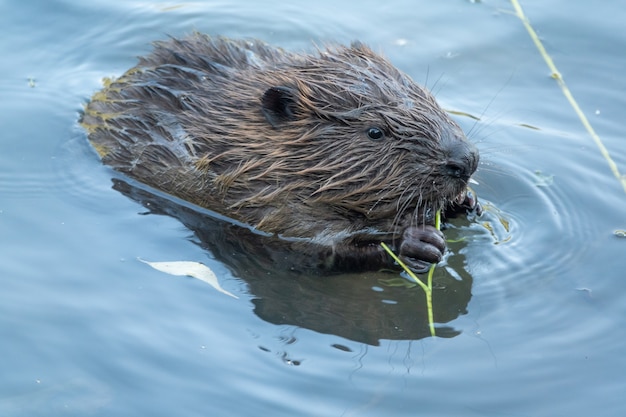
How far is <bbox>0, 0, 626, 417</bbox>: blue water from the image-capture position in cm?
416

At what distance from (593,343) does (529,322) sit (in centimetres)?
30

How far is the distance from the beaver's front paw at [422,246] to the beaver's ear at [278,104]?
835 mm

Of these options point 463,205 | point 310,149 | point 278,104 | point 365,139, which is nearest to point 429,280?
point 463,205

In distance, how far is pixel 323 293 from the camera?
4855 mm

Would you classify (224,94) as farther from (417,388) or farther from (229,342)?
(417,388)

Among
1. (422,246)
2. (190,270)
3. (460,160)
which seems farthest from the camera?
(190,270)

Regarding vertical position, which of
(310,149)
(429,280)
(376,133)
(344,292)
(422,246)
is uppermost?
(376,133)

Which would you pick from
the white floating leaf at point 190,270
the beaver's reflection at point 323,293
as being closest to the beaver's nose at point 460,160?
the beaver's reflection at point 323,293

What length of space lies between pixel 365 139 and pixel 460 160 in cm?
51

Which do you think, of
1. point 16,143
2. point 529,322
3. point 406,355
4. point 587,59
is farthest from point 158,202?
point 587,59

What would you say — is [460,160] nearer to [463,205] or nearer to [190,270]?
[463,205]

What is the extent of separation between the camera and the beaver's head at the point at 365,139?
4.65m

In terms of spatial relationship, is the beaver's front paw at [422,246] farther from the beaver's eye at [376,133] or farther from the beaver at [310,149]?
the beaver's eye at [376,133]

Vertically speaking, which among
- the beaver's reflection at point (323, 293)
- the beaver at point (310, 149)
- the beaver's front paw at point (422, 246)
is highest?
the beaver at point (310, 149)
